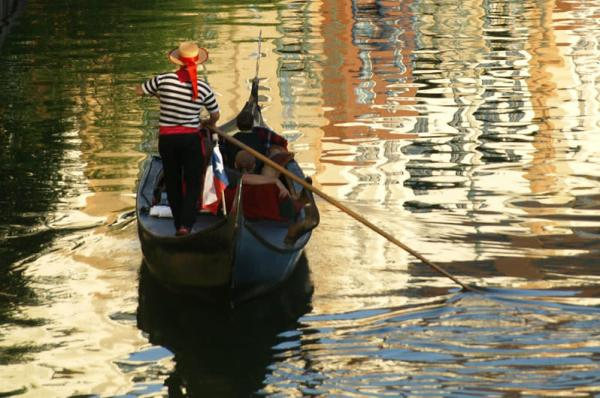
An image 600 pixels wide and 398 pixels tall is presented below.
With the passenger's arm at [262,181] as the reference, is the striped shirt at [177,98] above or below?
above

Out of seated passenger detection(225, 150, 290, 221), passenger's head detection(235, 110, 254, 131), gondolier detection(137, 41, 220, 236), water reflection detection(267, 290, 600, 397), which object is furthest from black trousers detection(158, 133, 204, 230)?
passenger's head detection(235, 110, 254, 131)

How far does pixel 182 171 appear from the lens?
10.3 m

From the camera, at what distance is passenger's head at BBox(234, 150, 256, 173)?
1082 cm

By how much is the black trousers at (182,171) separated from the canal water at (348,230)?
0.55m

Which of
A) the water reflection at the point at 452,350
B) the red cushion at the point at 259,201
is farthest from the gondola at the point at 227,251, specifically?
the water reflection at the point at 452,350

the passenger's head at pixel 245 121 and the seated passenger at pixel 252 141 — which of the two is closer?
the seated passenger at pixel 252 141

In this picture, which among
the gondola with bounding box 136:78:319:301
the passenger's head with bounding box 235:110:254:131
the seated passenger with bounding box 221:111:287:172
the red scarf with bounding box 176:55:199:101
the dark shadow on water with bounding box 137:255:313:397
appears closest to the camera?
the dark shadow on water with bounding box 137:255:313:397

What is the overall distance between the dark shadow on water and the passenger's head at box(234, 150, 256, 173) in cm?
71

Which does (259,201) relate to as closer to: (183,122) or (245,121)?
(183,122)

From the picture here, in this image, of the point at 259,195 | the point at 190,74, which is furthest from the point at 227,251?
the point at 190,74

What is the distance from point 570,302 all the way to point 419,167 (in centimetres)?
516

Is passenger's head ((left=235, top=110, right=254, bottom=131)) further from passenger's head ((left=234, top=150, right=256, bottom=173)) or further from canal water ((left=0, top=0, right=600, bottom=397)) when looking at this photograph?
canal water ((left=0, top=0, right=600, bottom=397))

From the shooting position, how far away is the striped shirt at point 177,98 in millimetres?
9969

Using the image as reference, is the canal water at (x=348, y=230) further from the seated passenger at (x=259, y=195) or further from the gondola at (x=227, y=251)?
the seated passenger at (x=259, y=195)
